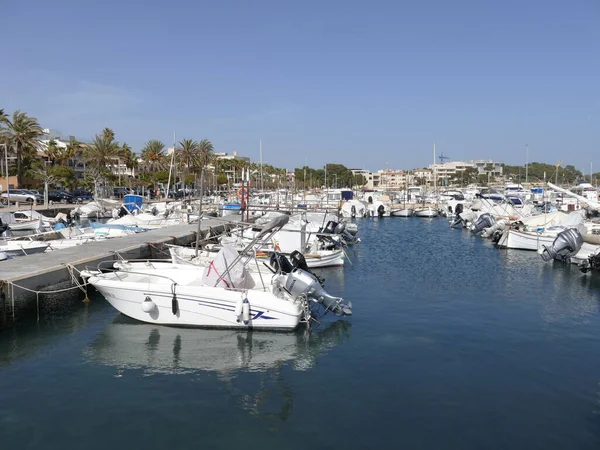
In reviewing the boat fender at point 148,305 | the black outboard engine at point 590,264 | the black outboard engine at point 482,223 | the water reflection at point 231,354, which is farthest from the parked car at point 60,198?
the black outboard engine at point 590,264

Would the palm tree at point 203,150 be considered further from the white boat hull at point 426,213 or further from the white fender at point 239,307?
the white fender at point 239,307

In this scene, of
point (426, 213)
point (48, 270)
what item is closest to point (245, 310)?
point (48, 270)

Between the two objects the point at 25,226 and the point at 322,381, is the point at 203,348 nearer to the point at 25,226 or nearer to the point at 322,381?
the point at 322,381

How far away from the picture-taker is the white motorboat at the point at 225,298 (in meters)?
16.7

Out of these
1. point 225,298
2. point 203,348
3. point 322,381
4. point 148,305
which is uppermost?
point 225,298

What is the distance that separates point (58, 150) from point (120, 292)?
250 feet

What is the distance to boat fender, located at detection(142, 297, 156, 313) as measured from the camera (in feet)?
55.4

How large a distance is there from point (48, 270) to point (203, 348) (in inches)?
315

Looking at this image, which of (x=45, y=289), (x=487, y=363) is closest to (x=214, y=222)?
(x=45, y=289)

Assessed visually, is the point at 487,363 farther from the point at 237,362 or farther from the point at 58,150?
the point at 58,150

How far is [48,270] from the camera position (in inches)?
774

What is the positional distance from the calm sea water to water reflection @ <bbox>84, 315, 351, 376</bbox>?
63 millimetres

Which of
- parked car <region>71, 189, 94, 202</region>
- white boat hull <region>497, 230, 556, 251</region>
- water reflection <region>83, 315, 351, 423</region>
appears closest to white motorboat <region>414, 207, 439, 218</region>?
white boat hull <region>497, 230, 556, 251</region>

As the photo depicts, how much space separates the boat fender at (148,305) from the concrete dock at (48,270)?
2880 millimetres
